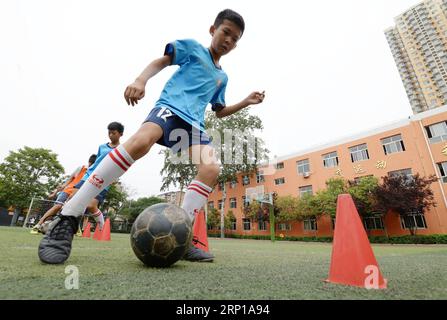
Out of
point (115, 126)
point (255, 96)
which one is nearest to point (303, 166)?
point (115, 126)

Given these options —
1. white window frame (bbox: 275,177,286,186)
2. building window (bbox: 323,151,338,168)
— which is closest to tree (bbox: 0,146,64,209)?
white window frame (bbox: 275,177,286,186)

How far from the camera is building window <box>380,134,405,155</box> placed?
66.2ft

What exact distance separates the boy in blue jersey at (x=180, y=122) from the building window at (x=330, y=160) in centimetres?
2380

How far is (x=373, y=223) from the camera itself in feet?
67.2

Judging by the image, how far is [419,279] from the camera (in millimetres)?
1620

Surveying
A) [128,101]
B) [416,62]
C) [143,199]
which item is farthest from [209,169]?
[416,62]

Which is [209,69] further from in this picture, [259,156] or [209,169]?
[259,156]

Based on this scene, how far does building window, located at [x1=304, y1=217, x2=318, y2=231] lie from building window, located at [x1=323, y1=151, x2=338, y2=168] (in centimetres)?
533

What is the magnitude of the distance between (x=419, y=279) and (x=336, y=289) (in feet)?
2.50

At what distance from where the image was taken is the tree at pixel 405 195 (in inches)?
655

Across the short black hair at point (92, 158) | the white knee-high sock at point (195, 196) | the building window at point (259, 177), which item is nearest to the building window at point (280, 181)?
the building window at point (259, 177)

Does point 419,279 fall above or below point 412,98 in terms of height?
below

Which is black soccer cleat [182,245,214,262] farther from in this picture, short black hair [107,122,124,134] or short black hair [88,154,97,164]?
short black hair [88,154,97,164]
